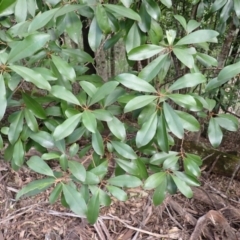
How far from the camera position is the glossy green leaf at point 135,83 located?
65 cm

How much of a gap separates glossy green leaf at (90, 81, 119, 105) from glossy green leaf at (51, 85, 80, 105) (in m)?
0.05

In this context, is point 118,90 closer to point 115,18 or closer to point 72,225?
point 115,18

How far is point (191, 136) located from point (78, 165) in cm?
125

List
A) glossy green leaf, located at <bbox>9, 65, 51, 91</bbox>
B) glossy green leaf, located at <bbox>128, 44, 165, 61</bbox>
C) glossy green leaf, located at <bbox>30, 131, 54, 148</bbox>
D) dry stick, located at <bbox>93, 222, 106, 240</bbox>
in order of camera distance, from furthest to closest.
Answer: dry stick, located at <bbox>93, 222, 106, 240</bbox> < glossy green leaf, located at <bbox>30, 131, 54, 148</bbox> < glossy green leaf, located at <bbox>128, 44, 165, 61</bbox> < glossy green leaf, located at <bbox>9, 65, 51, 91</bbox>

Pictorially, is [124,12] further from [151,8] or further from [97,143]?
[97,143]

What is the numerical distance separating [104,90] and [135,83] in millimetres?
80

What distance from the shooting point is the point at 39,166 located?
77cm

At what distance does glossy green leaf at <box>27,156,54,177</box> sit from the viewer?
762mm

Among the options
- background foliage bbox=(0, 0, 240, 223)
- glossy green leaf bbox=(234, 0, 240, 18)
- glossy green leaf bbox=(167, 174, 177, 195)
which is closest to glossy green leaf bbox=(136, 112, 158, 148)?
background foliage bbox=(0, 0, 240, 223)

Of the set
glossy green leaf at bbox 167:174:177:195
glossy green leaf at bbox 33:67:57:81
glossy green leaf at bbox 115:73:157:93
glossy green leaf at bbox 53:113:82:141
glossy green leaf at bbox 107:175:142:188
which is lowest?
glossy green leaf at bbox 167:174:177:195

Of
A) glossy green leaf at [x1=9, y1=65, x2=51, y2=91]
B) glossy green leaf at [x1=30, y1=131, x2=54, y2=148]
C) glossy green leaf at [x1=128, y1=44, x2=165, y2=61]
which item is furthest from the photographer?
glossy green leaf at [x1=30, y1=131, x2=54, y2=148]

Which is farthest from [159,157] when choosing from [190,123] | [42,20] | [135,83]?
[42,20]

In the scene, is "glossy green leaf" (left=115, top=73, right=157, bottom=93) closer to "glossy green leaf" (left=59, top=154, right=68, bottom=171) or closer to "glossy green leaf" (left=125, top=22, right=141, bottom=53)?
"glossy green leaf" (left=125, top=22, right=141, bottom=53)

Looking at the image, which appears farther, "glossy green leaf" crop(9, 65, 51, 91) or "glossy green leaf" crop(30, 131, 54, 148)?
"glossy green leaf" crop(30, 131, 54, 148)
